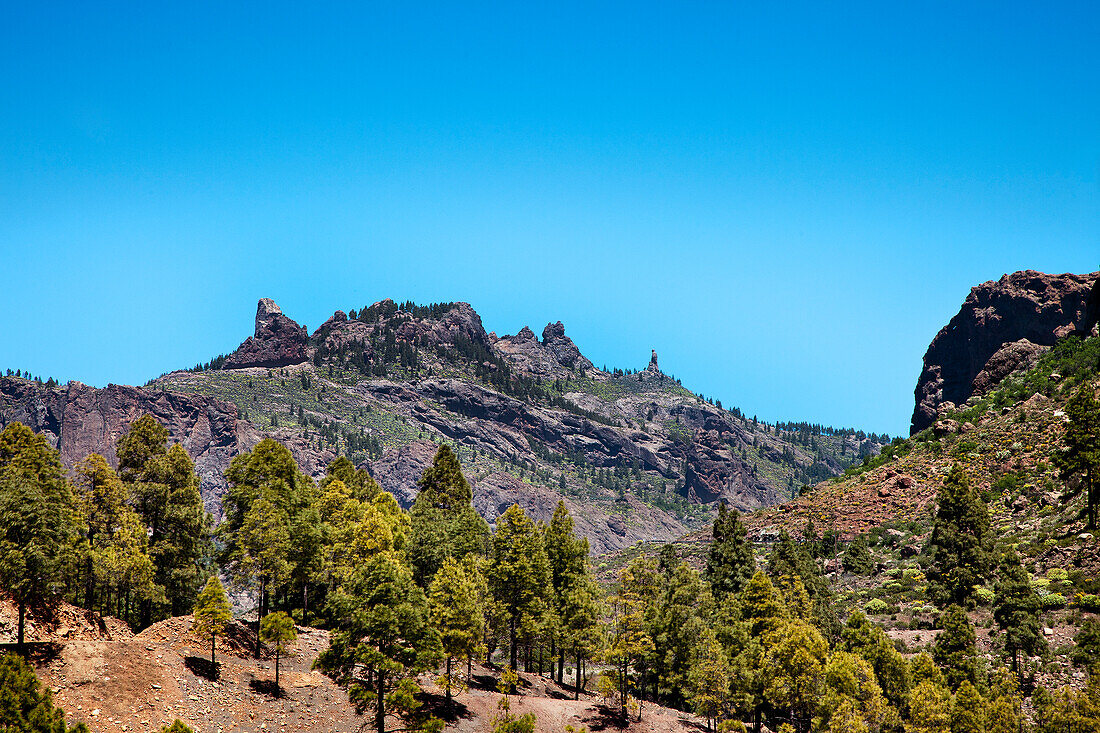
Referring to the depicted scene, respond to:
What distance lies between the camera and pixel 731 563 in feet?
249

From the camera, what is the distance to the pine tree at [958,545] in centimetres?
6825

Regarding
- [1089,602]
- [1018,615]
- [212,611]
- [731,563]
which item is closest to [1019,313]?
[731,563]

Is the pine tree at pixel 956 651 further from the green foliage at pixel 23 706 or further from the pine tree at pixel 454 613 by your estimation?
the green foliage at pixel 23 706

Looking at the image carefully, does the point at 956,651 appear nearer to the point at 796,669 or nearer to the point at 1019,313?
the point at 796,669

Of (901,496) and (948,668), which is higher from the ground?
(901,496)

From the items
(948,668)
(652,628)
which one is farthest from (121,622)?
(948,668)

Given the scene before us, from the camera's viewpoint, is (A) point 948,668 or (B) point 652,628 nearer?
(A) point 948,668

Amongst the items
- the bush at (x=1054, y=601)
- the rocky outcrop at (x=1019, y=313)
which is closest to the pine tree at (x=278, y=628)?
the bush at (x=1054, y=601)


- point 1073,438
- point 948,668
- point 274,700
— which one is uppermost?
point 1073,438

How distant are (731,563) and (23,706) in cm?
6149

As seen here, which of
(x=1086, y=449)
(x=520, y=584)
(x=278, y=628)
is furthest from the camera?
(x=1086, y=449)

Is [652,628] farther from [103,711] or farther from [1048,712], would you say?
[103,711]

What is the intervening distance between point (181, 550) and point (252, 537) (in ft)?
30.9

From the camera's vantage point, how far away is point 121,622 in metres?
47.5
